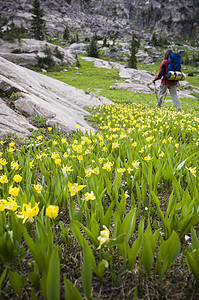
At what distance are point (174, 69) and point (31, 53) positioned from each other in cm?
3653

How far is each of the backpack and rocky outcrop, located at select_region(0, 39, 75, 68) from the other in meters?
33.6

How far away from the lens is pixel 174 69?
29.6 ft

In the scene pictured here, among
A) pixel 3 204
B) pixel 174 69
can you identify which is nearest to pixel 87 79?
pixel 174 69

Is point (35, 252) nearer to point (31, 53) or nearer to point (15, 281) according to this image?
point (15, 281)

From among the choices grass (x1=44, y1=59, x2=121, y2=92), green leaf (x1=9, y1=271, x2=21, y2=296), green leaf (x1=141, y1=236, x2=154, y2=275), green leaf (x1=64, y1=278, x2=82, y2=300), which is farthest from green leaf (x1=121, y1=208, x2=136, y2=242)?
grass (x1=44, y1=59, x2=121, y2=92)

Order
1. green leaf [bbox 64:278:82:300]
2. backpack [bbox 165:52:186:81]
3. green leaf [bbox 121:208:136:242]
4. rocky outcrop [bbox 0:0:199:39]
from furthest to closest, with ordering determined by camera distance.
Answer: rocky outcrop [bbox 0:0:199:39] → backpack [bbox 165:52:186:81] → green leaf [bbox 121:208:136:242] → green leaf [bbox 64:278:82:300]

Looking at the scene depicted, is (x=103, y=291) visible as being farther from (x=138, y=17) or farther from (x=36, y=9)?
(x=138, y=17)

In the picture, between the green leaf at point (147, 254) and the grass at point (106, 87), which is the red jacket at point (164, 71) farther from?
the green leaf at point (147, 254)

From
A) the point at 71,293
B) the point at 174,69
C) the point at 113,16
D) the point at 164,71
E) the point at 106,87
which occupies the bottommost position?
the point at 106,87

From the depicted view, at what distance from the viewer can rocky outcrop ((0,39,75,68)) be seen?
34.4 m

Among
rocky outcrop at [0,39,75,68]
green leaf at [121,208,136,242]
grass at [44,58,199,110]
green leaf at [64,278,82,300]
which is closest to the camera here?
green leaf at [64,278,82,300]

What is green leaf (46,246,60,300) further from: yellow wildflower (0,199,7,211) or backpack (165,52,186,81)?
backpack (165,52,186,81)

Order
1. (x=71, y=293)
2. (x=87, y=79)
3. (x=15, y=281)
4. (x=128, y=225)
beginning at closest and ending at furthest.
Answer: (x=71, y=293) → (x=15, y=281) → (x=128, y=225) → (x=87, y=79)

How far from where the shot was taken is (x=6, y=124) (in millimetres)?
3857
